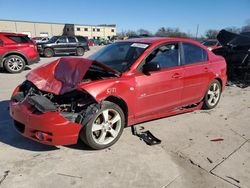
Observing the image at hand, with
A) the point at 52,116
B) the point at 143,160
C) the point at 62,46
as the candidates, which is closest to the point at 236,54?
the point at 143,160

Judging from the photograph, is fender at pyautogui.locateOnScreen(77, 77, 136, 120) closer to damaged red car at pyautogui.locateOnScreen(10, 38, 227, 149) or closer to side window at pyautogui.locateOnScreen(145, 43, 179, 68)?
damaged red car at pyautogui.locateOnScreen(10, 38, 227, 149)

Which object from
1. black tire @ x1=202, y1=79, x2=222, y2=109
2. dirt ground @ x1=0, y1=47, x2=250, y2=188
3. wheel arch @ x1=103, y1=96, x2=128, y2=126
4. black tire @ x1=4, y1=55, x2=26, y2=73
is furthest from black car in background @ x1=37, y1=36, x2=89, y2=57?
wheel arch @ x1=103, y1=96, x2=128, y2=126

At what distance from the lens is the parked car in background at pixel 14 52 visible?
11.1 m

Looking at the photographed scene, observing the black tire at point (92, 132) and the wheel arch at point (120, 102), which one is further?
the wheel arch at point (120, 102)

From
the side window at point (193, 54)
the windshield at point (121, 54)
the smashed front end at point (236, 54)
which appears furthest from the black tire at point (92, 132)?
the smashed front end at point (236, 54)

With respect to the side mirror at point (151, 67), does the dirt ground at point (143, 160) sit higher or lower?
lower

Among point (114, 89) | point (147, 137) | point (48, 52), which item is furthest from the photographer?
point (48, 52)

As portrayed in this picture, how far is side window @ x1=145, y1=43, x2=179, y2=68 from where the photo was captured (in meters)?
4.59

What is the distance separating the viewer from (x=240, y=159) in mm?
3764

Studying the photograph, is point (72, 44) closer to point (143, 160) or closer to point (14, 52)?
point (14, 52)

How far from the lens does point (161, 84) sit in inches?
179

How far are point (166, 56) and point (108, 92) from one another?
5.00 feet

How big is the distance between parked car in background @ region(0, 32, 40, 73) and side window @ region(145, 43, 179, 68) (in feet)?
27.0

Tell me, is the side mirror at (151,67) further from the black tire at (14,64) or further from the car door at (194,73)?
the black tire at (14,64)
